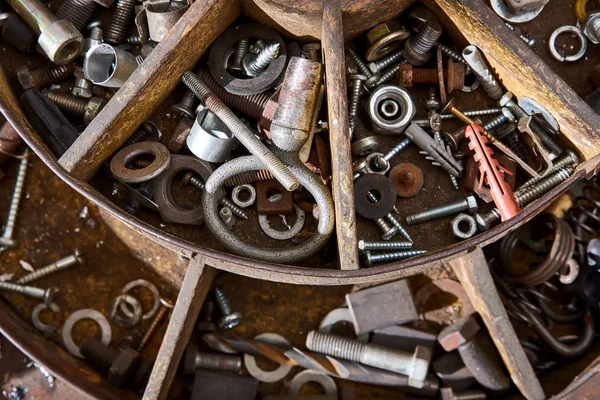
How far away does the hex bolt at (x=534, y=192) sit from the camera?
2.41m

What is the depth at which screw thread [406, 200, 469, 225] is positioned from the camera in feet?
8.19

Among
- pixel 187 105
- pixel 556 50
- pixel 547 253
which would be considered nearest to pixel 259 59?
pixel 187 105

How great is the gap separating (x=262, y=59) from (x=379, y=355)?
136cm

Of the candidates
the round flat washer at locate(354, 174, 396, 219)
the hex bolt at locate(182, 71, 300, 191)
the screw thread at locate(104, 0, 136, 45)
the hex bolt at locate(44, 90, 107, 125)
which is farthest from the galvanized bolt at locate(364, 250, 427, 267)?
the screw thread at locate(104, 0, 136, 45)

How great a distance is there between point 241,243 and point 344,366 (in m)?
0.78

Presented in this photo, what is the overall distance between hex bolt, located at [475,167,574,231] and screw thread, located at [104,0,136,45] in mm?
1703

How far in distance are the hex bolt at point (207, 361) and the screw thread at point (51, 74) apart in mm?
1299

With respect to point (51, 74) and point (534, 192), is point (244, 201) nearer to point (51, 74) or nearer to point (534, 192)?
point (51, 74)

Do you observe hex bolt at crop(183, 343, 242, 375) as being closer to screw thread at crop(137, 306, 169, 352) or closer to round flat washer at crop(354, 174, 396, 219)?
screw thread at crop(137, 306, 169, 352)

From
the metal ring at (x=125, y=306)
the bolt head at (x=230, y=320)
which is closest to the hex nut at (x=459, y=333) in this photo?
the bolt head at (x=230, y=320)

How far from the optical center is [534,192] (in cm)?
241

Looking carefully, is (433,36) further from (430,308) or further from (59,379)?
(59,379)

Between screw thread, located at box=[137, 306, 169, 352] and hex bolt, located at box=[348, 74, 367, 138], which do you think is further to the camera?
screw thread, located at box=[137, 306, 169, 352]

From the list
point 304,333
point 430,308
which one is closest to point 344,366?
point 304,333
